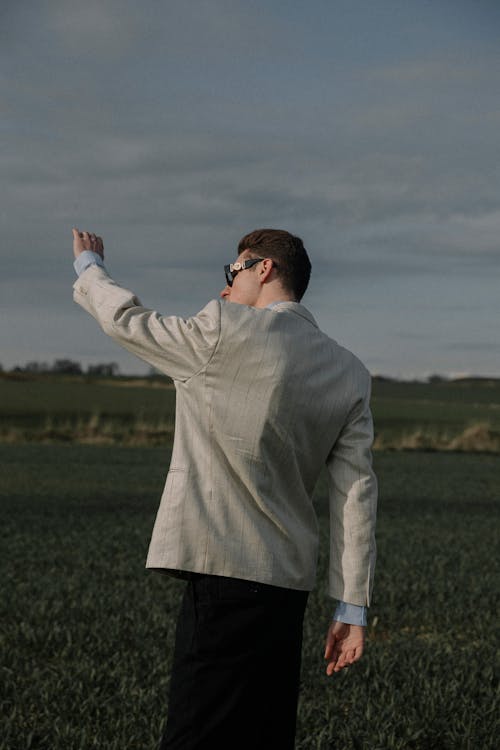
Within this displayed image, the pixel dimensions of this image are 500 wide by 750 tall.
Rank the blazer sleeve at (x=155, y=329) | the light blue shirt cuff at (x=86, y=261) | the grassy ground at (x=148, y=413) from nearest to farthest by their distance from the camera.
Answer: the blazer sleeve at (x=155, y=329) < the light blue shirt cuff at (x=86, y=261) < the grassy ground at (x=148, y=413)

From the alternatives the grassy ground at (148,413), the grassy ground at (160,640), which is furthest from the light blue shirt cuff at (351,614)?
the grassy ground at (148,413)

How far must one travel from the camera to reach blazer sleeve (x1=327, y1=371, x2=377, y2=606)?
309 cm

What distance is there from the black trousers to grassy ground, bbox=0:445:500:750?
6.97 ft

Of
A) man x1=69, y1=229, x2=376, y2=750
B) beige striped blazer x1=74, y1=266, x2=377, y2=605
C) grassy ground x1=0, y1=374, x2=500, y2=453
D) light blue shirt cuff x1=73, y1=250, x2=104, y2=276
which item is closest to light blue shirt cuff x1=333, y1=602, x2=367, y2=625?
man x1=69, y1=229, x2=376, y2=750

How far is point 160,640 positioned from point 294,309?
498 cm

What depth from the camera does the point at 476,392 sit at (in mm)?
96312

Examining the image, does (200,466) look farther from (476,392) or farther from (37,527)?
(476,392)

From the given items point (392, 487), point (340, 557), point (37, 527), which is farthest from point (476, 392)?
point (340, 557)

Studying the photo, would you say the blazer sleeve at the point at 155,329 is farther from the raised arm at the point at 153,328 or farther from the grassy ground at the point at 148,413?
the grassy ground at the point at 148,413

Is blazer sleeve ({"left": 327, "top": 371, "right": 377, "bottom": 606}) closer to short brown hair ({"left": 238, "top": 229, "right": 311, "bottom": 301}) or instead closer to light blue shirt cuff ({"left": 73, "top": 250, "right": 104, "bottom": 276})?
short brown hair ({"left": 238, "top": 229, "right": 311, "bottom": 301})

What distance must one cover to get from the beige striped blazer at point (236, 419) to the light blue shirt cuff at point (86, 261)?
49mm

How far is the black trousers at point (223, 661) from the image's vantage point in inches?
114

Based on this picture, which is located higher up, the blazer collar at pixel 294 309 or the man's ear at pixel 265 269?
the man's ear at pixel 265 269

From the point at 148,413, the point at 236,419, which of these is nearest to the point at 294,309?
the point at 236,419
